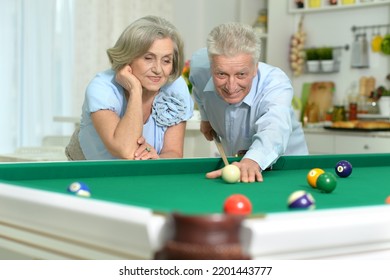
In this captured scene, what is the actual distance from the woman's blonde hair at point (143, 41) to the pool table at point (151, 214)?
0.69m

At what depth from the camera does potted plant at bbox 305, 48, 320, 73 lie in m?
6.38

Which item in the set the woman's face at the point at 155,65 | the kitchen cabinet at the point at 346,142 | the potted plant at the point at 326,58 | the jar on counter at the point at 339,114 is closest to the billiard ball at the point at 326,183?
the woman's face at the point at 155,65

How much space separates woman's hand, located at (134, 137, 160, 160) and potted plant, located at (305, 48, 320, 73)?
349 centimetres

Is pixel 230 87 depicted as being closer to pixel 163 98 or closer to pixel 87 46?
pixel 163 98

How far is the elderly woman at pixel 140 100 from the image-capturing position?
3.07 m

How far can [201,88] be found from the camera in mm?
3479

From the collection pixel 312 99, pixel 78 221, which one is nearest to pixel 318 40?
pixel 312 99

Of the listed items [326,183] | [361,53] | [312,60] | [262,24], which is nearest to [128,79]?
[326,183]

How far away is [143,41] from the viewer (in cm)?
306

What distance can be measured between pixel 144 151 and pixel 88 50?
3.28 meters

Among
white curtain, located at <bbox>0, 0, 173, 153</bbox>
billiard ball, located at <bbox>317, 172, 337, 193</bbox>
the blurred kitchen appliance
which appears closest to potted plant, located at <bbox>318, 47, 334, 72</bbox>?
the blurred kitchen appliance

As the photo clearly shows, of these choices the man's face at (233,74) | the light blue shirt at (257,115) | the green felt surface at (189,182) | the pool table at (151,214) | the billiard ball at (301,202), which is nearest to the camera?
the pool table at (151,214)

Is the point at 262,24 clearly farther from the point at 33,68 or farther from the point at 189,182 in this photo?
the point at 189,182

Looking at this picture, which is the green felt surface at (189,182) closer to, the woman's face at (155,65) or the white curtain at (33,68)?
the woman's face at (155,65)
